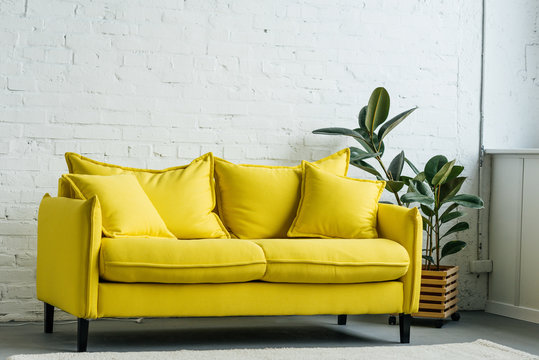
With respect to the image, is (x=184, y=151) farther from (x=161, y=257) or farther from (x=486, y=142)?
(x=486, y=142)

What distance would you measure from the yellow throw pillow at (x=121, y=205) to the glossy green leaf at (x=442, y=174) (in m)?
1.50

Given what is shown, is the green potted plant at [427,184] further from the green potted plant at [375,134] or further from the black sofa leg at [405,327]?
the black sofa leg at [405,327]

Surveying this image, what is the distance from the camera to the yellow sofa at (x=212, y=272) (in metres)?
2.92

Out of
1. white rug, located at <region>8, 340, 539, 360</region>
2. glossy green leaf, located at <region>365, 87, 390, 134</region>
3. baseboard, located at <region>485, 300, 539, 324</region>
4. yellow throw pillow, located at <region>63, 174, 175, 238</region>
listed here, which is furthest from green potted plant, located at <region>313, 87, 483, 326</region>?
yellow throw pillow, located at <region>63, 174, 175, 238</region>

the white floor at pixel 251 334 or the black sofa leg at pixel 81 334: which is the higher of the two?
the black sofa leg at pixel 81 334

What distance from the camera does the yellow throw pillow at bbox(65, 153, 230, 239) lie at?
350cm

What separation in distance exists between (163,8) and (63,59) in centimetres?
64

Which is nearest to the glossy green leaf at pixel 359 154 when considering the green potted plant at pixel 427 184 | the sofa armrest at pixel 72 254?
the green potted plant at pixel 427 184

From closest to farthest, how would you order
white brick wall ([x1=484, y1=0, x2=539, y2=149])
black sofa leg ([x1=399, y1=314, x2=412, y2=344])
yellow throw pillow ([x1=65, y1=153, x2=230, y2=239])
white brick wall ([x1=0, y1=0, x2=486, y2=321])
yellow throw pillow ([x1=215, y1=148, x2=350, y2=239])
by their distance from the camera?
black sofa leg ([x1=399, y1=314, x2=412, y2=344]) < yellow throw pillow ([x1=65, y1=153, x2=230, y2=239]) < yellow throw pillow ([x1=215, y1=148, x2=350, y2=239]) < white brick wall ([x1=0, y1=0, x2=486, y2=321]) < white brick wall ([x1=484, y1=0, x2=539, y2=149])

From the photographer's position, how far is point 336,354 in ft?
9.89

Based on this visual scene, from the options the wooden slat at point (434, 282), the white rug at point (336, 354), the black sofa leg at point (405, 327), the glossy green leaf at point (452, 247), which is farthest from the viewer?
the glossy green leaf at point (452, 247)

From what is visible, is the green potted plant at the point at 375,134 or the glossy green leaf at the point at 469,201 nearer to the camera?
the glossy green leaf at the point at 469,201

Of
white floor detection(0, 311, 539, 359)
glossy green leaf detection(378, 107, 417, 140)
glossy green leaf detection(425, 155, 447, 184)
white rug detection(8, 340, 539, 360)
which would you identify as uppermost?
glossy green leaf detection(378, 107, 417, 140)

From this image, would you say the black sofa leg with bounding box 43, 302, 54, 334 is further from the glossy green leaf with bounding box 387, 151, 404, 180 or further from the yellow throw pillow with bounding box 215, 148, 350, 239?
the glossy green leaf with bounding box 387, 151, 404, 180
